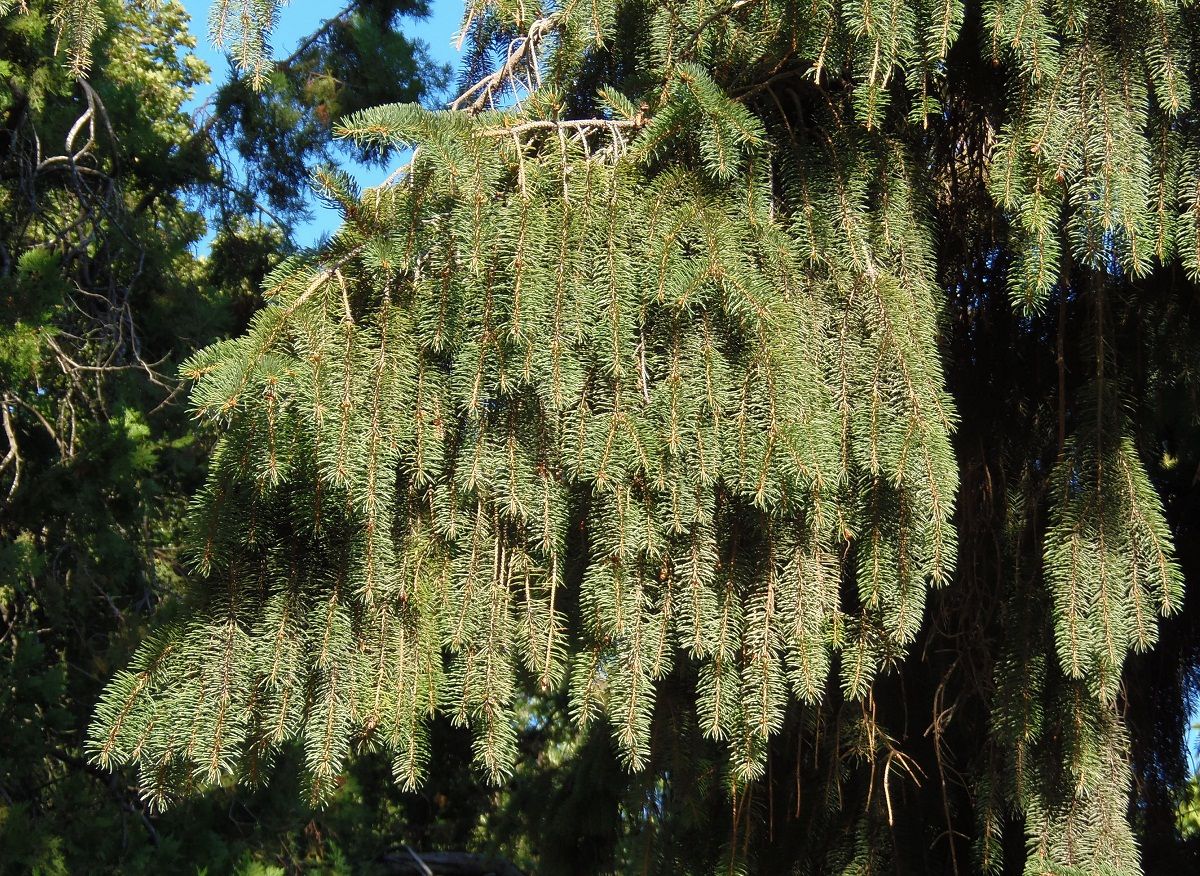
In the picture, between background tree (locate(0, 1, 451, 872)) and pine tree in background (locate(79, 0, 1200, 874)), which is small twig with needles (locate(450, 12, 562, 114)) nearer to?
pine tree in background (locate(79, 0, 1200, 874))

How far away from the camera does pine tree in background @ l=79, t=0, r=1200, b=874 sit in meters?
1.59

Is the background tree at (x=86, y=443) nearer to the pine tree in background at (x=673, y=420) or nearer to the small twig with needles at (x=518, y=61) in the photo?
the small twig with needles at (x=518, y=61)

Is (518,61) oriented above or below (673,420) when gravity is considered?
above

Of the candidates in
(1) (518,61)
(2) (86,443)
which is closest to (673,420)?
(1) (518,61)

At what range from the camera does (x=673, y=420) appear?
5.22 ft

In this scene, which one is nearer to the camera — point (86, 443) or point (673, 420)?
point (673, 420)

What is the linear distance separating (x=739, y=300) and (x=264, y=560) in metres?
0.76

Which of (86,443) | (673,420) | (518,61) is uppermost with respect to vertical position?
(518,61)

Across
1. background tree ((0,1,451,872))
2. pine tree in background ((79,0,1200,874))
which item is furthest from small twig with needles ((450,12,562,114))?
background tree ((0,1,451,872))

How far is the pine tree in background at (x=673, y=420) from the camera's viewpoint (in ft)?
5.23

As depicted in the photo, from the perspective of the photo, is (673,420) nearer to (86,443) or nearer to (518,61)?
(518,61)


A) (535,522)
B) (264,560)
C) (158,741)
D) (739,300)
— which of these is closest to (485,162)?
(739,300)

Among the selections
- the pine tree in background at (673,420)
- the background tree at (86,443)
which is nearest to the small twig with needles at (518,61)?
the pine tree in background at (673,420)

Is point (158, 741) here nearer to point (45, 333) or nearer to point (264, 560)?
point (264, 560)
